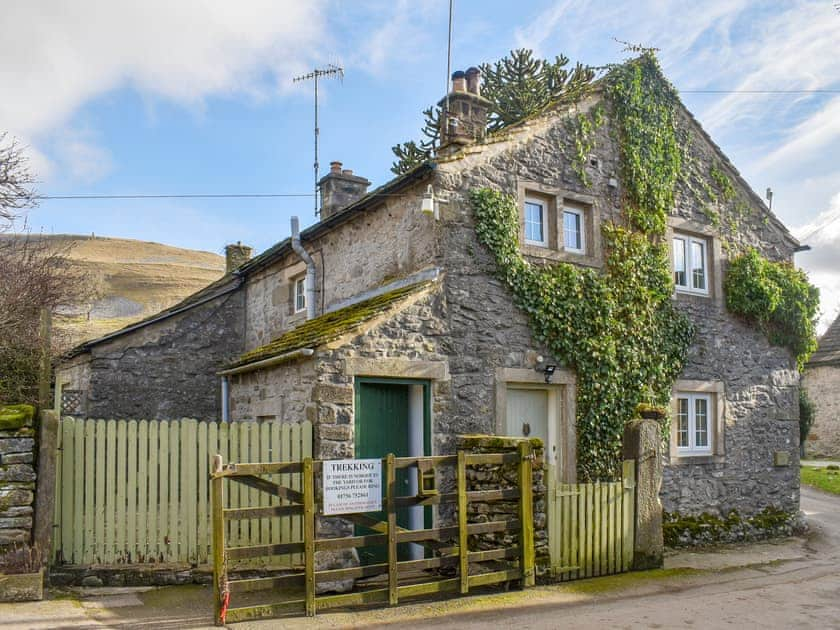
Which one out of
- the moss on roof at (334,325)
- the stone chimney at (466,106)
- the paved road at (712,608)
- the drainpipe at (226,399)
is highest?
the stone chimney at (466,106)

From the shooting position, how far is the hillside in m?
56.7

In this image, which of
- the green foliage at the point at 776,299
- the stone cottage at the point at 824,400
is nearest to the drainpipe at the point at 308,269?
the green foliage at the point at 776,299

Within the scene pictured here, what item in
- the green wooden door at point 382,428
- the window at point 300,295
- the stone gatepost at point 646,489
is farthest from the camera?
the window at point 300,295

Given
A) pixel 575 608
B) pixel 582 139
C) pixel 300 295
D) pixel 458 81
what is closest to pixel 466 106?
pixel 458 81

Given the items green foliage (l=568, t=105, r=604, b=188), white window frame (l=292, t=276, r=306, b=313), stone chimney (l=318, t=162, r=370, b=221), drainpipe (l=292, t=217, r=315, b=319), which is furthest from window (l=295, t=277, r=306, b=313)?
green foliage (l=568, t=105, r=604, b=188)

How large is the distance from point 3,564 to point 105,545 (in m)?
1.14

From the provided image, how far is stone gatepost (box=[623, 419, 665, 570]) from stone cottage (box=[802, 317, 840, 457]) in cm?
2144

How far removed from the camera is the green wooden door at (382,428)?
32.5ft

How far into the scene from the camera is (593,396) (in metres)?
11.8

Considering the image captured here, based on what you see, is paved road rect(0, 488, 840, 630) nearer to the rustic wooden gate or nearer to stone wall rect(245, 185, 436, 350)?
the rustic wooden gate

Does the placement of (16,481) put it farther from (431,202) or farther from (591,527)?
(591,527)

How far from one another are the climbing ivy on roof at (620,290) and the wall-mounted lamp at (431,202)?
603mm

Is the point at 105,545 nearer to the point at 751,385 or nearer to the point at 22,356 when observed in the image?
the point at 22,356

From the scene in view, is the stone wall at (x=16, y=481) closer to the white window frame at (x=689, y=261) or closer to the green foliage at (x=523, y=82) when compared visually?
the white window frame at (x=689, y=261)
